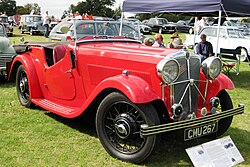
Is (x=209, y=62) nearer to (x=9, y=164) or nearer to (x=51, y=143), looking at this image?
(x=51, y=143)

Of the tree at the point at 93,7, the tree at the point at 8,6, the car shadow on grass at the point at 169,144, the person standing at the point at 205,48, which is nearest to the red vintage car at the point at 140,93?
the car shadow on grass at the point at 169,144

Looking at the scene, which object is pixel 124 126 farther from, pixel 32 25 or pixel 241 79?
pixel 32 25

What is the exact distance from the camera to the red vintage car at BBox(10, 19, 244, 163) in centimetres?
312

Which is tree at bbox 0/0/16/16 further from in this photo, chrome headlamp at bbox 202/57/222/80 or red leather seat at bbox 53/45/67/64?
chrome headlamp at bbox 202/57/222/80

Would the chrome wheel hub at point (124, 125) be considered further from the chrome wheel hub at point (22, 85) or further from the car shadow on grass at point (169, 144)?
the chrome wheel hub at point (22, 85)

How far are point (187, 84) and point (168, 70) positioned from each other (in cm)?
39

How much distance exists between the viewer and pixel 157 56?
10.8 ft

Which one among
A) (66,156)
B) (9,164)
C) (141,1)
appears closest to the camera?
(9,164)

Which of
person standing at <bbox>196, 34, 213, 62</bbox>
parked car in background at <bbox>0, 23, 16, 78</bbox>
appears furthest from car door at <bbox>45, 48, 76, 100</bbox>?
person standing at <bbox>196, 34, 213, 62</bbox>

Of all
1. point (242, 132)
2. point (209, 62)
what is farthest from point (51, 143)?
point (242, 132)

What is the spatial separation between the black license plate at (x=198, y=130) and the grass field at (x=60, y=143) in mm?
343

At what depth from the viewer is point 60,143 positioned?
→ 378 cm

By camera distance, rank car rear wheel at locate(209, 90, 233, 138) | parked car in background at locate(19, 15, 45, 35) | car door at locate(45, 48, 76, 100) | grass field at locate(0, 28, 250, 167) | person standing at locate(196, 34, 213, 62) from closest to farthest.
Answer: grass field at locate(0, 28, 250, 167), car rear wheel at locate(209, 90, 233, 138), car door at locate(45, 48, 76, 100), person standing at locate(196, 34, 213, 62), parked car in background at locate(19, 15, 45, 35)

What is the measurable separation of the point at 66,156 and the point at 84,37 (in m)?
1.62
